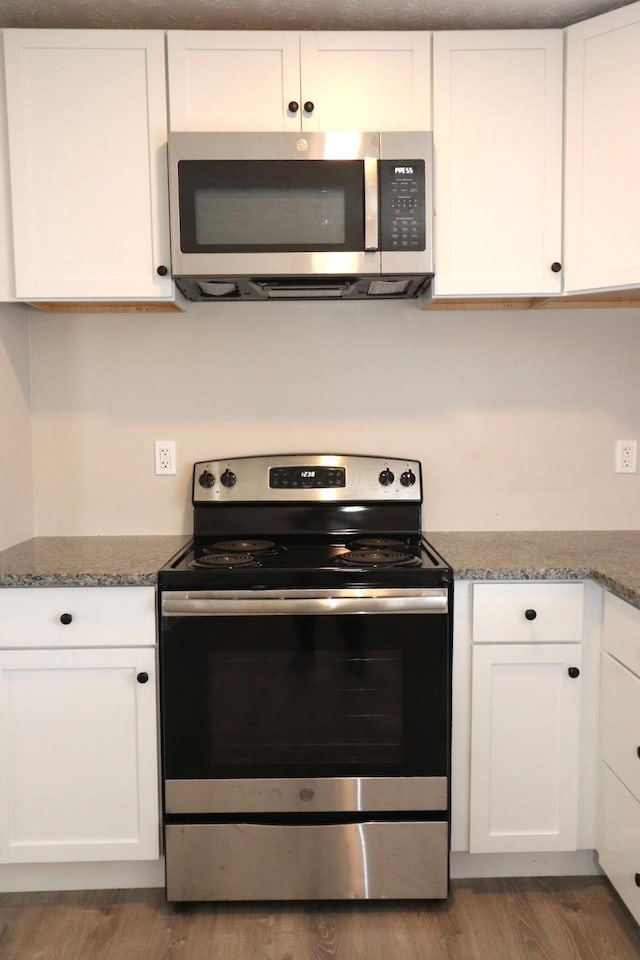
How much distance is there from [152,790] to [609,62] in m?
2.26

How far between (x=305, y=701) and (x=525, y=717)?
58 cm

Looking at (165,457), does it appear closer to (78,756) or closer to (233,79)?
(78,756)

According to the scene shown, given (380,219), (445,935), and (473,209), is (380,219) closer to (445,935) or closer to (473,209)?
(473,209)

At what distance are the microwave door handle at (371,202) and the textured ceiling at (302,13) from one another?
434mm

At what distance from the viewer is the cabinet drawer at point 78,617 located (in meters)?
1.88

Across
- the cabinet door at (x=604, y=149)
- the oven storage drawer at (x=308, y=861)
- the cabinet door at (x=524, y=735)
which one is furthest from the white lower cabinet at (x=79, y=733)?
the cabinet door at (x=604, y=149)

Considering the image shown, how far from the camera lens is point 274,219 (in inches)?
78.2

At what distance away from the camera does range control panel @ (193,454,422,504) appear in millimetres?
2320

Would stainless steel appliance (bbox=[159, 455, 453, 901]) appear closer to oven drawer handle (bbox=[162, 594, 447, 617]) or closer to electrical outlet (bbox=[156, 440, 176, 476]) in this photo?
oven drawer handle (bbox=[162, 594, 447, 617])

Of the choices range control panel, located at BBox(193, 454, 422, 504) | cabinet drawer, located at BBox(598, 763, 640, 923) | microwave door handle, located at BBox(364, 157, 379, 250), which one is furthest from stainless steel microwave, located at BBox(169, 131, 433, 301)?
cabinet drawer, located at BBox(598, 763, 640, 923)

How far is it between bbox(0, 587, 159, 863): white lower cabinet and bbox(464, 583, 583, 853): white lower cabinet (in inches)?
33.3

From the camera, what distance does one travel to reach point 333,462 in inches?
91.8

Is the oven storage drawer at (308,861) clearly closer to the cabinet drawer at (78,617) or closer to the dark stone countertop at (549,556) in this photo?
the cabinet drawer at (78,617)

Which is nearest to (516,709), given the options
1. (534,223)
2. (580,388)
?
(580,388)
